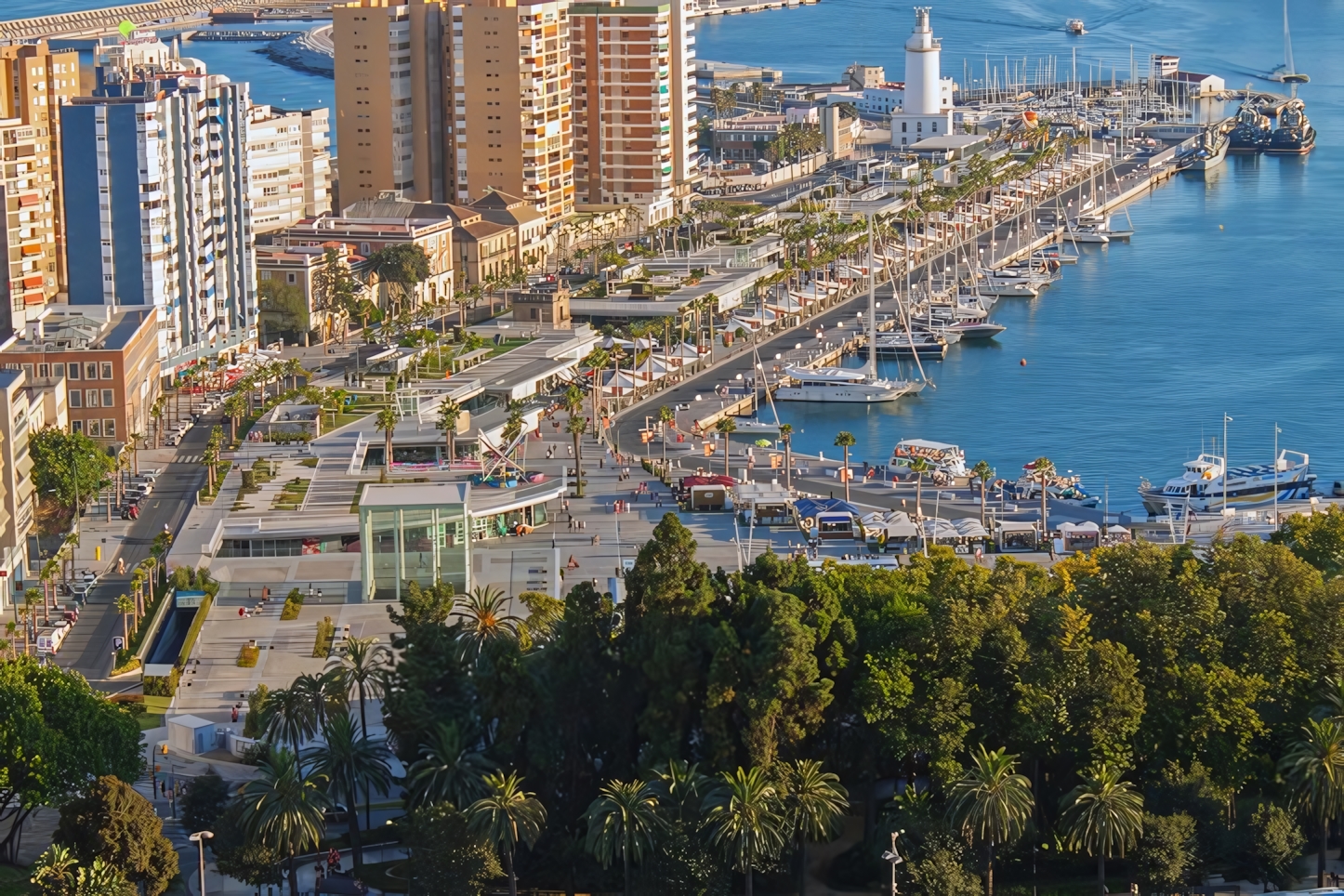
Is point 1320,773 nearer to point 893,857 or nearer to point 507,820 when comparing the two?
point 893,857

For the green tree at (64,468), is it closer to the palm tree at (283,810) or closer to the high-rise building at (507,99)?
the palm tree at (283,810)

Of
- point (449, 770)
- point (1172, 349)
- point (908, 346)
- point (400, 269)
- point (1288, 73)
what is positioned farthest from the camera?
point (1288, 73)

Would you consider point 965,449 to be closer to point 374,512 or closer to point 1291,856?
point 374,512

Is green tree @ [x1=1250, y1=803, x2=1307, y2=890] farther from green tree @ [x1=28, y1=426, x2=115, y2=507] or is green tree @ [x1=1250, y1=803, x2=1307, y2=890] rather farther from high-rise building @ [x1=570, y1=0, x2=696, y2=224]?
high-rise building @ [x1=570, y1=0, x2=696, y2=224]

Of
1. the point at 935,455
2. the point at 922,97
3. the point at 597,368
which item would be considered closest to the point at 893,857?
the point at 935,455

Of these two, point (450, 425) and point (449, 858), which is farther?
point (450, 425)

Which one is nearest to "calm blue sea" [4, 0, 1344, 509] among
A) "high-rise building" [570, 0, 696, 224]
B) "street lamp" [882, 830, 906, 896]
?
"high-rise building" [570, 0, 696, 224]

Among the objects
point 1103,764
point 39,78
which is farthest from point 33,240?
point 1103,764

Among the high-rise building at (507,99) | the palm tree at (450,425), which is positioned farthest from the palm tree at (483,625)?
the high-rise building at (507,99)
